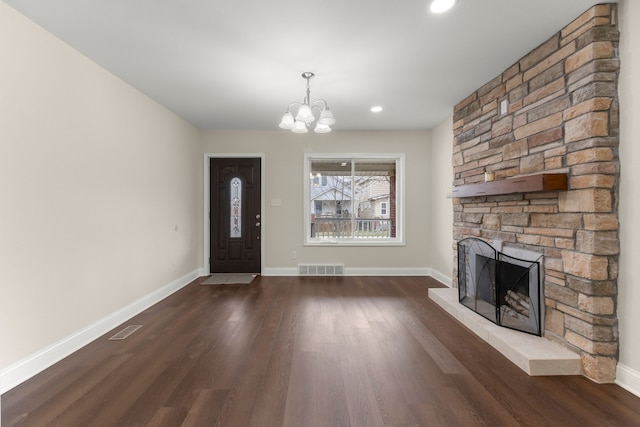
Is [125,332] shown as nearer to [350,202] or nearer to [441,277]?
[350,202]

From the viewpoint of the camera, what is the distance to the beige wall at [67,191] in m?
1.94

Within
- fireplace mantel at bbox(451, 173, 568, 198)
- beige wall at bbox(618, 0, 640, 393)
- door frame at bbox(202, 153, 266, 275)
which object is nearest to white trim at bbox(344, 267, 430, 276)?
door frame at bbox(202, 153, 266, 275)

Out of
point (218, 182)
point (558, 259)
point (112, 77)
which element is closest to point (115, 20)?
point (112, 77)

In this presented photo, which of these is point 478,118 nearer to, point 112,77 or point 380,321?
point 380,321

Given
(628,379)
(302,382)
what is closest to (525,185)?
(628,379)

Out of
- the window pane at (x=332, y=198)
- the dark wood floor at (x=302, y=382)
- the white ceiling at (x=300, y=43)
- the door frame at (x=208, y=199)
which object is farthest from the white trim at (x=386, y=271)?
the white ceiling at (x=300, y=43)

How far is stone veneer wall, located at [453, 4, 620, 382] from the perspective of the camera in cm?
191

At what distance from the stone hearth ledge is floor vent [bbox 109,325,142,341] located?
131 inches

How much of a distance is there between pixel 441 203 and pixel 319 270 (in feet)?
7.61

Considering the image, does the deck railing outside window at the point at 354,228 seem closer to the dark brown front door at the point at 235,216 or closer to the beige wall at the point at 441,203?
the beige wall at the point at 441,203

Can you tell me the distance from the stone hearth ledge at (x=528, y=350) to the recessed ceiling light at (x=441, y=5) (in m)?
2.54

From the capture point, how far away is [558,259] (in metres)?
2.19

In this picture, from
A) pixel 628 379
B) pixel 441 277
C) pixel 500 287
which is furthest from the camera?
pixel 441 277

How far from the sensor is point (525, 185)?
230cm
